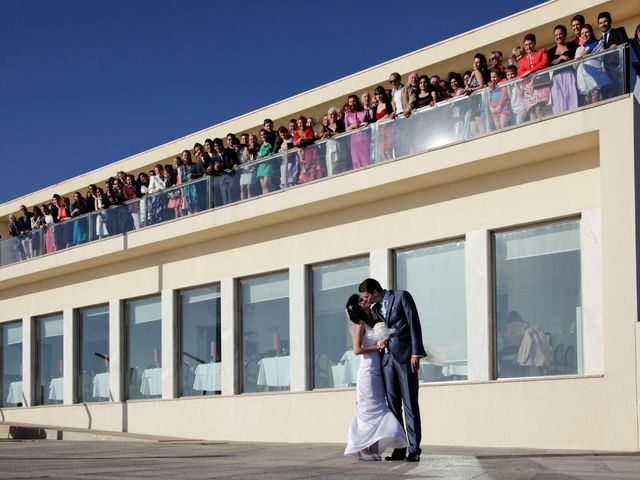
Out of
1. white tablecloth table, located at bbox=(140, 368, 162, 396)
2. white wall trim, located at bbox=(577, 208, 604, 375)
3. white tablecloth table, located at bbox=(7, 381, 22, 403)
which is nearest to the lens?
white wall trim, located at bbox=(577, 208, 604, 375)

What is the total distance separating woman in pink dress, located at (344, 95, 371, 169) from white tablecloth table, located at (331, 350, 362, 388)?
147 inches

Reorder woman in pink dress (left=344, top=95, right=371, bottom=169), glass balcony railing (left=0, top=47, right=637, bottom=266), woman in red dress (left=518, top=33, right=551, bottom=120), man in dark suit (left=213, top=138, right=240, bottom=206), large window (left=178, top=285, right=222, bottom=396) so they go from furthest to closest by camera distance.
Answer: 1. large window (left=178, top=285, right=222, bottom=396)
2. man in dark suit (left=213, top=138, right=240, bottom=206)
3. woman in pink dress (left=344, top=95, right=371, bottom=169)
4. woman in red dress (left=518, top=33, right=551, bottom=120)
5. glass balcony railing (left=0, top=47, right=637, bottom=266)

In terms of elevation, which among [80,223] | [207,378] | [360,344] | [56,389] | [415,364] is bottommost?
[56,389]

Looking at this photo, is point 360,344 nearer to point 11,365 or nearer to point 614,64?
point 614,64

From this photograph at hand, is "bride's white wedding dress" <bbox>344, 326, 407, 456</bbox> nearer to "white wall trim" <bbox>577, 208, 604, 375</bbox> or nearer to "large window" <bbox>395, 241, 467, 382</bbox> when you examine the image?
"white wall trim" <bbox>577, 208, 604, 375</bbox>

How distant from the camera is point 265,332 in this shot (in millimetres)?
23969

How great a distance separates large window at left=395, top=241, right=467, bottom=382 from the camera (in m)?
19.8

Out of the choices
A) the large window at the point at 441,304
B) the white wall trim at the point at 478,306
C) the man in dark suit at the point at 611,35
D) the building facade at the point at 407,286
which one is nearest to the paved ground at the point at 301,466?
the building facade at the point at 407,286

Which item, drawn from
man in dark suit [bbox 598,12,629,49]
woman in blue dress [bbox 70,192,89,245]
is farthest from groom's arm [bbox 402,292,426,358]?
woman in blue dress [bbox 70,192,89,245]

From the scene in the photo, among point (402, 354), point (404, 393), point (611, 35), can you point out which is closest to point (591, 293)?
point (611, 35)

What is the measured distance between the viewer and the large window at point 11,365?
105 feet

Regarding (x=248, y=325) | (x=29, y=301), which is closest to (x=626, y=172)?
(x=248, y=325)

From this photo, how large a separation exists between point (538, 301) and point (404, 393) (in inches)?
246

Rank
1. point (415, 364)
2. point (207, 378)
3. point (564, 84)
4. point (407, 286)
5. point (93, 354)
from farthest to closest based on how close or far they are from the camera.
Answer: point (93, 354), point (207, 378), point (407, 286), point (564, 84), point (415, 364)
